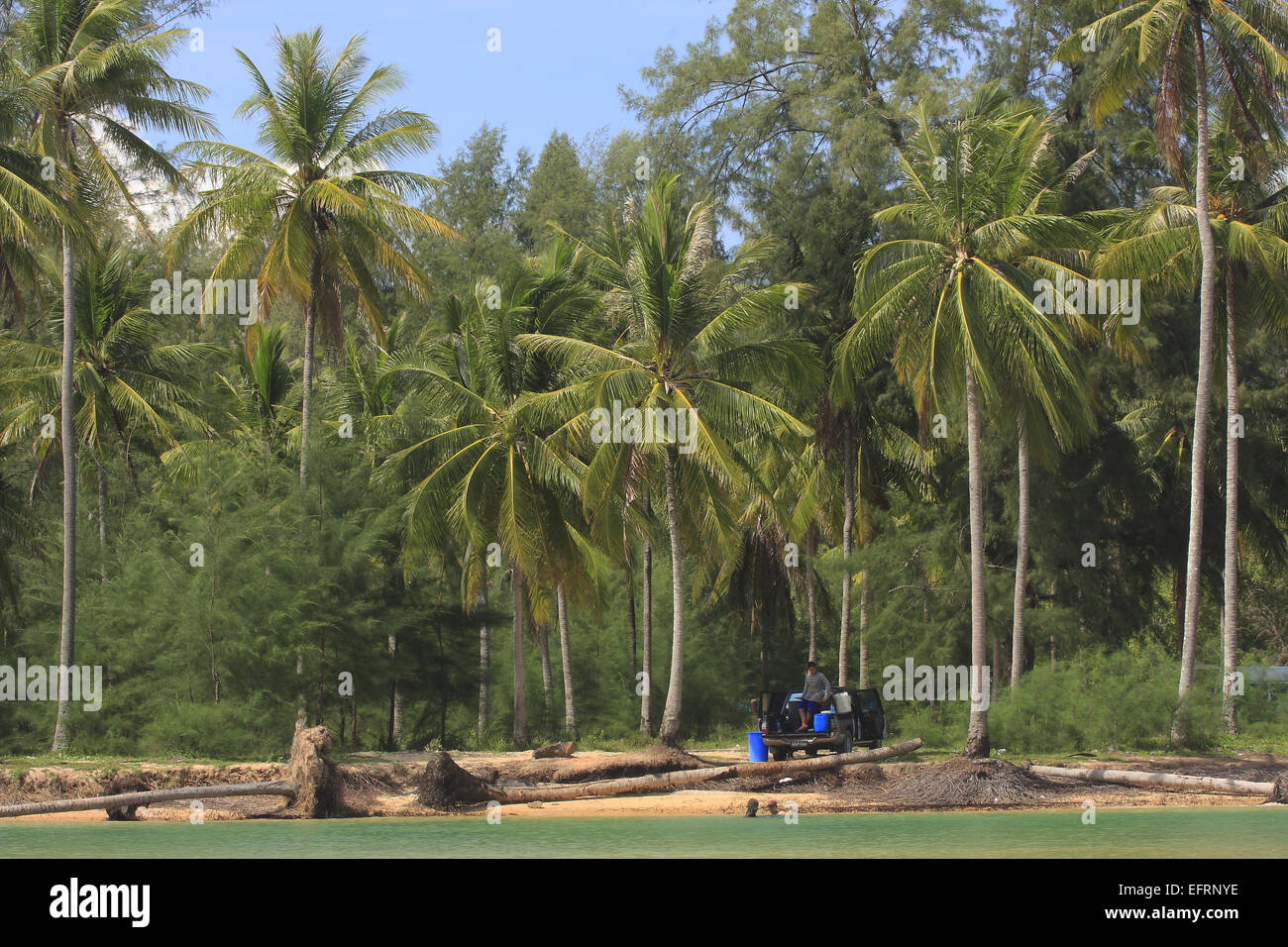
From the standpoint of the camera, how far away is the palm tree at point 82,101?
25.6m

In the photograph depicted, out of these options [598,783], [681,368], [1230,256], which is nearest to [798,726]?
[598,783]

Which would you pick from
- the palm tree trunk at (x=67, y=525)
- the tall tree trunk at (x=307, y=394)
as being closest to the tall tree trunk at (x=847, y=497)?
the tall tree trunk at (x=307, y=394)

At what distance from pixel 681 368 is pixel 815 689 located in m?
7.60

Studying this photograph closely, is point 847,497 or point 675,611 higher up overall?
point 847,497

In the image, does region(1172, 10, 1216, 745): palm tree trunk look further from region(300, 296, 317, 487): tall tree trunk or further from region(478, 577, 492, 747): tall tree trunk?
region(300, 296, 317, 487): tall tree trunk

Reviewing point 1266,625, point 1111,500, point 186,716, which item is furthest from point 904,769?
point 1266,625

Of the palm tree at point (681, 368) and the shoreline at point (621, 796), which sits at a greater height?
the palm tree at point (681, 368)

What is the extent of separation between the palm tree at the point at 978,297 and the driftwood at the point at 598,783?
4.57 metres

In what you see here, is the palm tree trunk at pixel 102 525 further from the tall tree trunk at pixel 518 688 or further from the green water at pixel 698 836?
the green water at pixel 698 836

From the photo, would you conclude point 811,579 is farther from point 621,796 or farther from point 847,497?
point 621,796

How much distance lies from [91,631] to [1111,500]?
25775 mm

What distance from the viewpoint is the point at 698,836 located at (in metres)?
16.6

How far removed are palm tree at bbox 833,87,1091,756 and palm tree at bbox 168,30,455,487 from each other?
34.2ft
